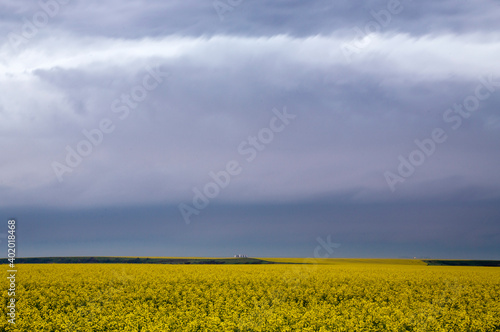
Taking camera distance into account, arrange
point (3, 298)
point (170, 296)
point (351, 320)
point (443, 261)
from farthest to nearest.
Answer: point (443, 261) < point (170, 296) < point (3, 298) < point (351, 320)

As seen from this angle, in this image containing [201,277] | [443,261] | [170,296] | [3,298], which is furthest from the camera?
[443,261]

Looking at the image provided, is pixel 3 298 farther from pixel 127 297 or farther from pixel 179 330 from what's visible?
pixel 179 330

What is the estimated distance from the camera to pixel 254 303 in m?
21.6

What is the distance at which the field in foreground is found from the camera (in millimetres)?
17111

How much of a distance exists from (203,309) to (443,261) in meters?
75.0

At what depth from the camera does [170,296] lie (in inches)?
938

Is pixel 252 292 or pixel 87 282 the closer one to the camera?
pixel 252 292

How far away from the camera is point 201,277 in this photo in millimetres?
29828

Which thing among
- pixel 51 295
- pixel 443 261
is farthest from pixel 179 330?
pixel 443 261

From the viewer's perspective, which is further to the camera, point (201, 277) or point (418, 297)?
point (201, 277)

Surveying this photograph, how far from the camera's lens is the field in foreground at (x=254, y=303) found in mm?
17111

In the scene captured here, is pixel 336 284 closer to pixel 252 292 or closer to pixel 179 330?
pixel 252 292

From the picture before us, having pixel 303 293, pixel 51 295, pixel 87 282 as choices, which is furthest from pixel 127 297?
pixel 303 293

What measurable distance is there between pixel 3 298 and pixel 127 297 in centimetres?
637
